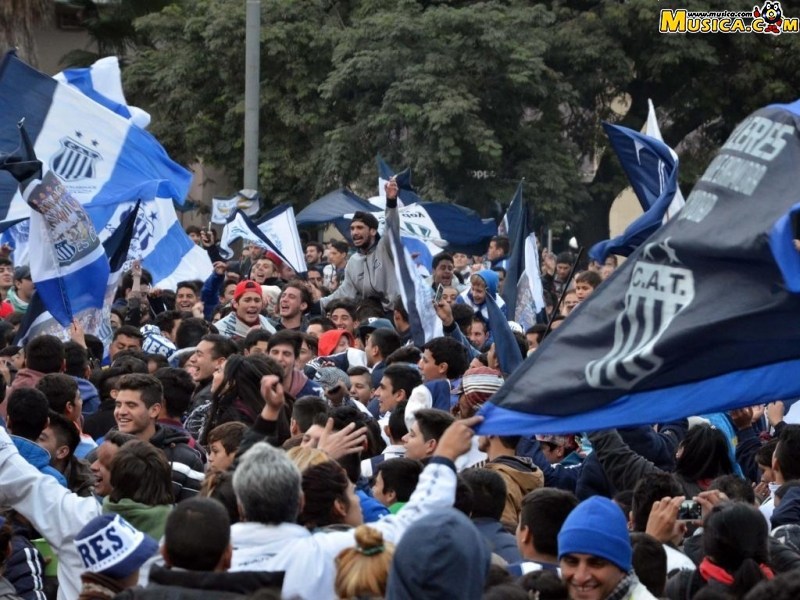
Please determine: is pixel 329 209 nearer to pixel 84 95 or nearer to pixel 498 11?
pixel 84 95

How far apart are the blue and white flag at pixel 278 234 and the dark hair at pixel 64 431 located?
9558mm

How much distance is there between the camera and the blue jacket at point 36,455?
6.72 m

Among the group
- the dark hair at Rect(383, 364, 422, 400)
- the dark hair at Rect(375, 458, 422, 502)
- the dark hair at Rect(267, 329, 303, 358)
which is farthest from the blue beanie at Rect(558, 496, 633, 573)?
the dark hair at Rect(267, 329, 303, 358)

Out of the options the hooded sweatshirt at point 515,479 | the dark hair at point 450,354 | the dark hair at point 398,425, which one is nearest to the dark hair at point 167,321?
the dark hair at point 450,354

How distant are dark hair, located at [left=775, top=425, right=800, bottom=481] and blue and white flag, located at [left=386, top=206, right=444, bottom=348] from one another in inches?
179

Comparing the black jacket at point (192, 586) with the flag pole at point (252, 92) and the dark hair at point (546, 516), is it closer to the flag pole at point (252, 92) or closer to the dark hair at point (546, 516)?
the dark hair at point (546, 516)

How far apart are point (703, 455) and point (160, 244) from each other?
30.8 ft

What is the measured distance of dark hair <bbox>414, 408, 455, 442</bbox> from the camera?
6.86m

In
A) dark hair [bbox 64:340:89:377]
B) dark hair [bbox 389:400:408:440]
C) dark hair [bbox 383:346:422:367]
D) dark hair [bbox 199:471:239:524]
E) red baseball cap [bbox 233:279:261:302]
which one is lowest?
red baseball cap [bbox 233:279:261:302]

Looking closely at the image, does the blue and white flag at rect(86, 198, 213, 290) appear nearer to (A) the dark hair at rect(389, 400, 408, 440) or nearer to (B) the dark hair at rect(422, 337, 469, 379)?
(B) the dark hair at rect(422, 337, 469, 379)

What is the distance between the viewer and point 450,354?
31.7 feet

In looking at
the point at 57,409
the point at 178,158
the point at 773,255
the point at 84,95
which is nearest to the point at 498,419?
the point at 773,255

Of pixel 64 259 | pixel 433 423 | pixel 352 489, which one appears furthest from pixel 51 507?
pixel 64 259

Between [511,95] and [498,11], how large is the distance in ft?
5.27
